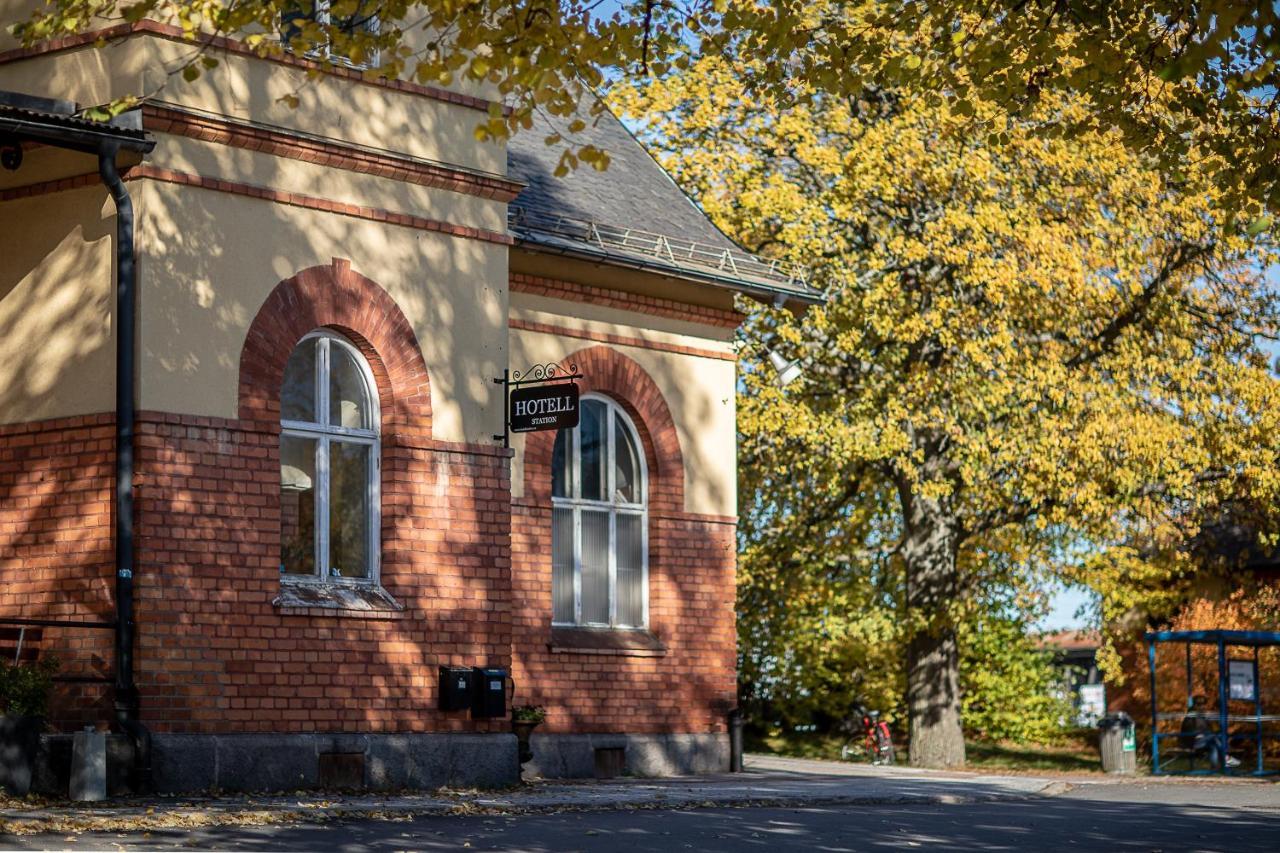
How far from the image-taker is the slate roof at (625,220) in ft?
60.6

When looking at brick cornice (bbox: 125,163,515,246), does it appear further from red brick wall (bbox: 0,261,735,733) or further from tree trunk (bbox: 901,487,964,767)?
tree trunk (bbox: 901,487,964,767)

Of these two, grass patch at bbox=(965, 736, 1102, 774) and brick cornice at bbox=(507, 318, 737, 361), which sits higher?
brick cornice at bbox=(507, 318, 737, 361)

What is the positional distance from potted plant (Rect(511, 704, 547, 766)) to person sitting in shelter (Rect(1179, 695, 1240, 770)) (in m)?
11.9

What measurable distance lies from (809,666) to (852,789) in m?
14.2

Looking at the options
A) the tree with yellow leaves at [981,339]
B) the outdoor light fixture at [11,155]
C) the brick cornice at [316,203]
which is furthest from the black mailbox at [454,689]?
the tree with yellow leaves at [981,339]

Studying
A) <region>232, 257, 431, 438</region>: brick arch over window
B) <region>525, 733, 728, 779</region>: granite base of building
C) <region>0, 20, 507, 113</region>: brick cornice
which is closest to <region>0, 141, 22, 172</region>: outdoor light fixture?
<region>0, 20, 507, 113</region>: brick cornice

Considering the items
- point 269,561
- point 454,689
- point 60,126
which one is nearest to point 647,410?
point 454,689

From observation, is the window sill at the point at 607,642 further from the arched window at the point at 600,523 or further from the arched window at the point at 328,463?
the arched window at the point at 328,463

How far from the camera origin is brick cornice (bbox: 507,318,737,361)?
18.5 metres

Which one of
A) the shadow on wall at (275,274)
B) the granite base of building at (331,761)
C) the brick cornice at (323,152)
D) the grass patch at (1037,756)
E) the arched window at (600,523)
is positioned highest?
the brick cornice at (323,152)

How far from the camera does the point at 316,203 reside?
15422 millimetres

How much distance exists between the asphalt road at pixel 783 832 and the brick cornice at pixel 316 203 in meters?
5.34

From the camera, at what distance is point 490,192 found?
16.8 metres

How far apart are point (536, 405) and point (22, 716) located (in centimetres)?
552
